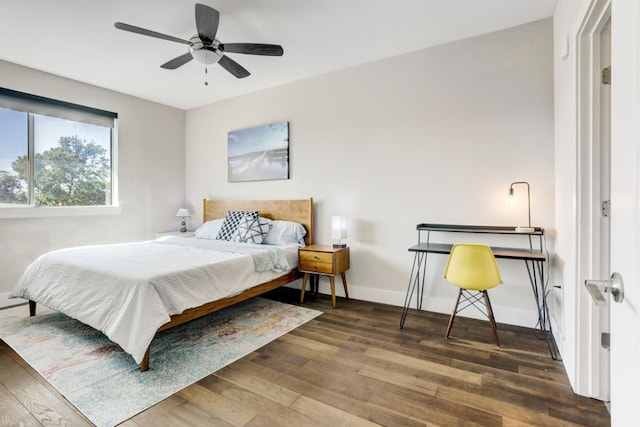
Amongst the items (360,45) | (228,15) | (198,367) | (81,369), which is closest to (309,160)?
(360,45)

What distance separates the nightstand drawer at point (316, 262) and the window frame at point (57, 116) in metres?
2.89

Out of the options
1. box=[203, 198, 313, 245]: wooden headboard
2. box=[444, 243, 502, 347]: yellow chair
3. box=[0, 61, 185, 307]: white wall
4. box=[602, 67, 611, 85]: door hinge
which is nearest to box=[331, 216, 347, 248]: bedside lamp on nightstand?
box=[203, 198, 313, 245]: wooden headboard

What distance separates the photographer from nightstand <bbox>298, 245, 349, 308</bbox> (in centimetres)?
Answer: 344

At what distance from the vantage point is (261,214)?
14.4ft

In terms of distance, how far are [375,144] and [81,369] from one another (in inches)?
127

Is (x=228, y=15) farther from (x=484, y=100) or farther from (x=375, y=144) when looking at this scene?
(x=484, y=100)

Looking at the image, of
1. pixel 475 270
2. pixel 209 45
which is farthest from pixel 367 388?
pixel 209 45

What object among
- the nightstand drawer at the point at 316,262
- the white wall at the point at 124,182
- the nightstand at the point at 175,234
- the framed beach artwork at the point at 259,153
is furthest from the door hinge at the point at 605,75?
the white wall at the point at 124,182

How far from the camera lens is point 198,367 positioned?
2217mm

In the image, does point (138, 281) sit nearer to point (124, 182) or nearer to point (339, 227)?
point (339, 227)

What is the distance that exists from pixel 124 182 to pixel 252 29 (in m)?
3.04

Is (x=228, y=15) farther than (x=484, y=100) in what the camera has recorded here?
No
